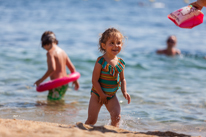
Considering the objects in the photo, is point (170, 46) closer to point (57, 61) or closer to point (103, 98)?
point (57, 61)

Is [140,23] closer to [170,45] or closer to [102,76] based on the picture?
[170,45]

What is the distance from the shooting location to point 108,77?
3828 mm

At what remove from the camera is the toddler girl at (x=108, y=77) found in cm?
379

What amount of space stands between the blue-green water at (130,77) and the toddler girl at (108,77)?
22cm

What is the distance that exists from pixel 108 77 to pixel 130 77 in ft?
15.4

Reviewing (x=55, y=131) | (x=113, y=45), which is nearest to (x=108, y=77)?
(x=113, y=45)

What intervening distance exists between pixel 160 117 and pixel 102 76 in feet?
5.75

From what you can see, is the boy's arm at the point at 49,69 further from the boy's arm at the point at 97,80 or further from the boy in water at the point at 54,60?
the boy's arm at the point at 97,80

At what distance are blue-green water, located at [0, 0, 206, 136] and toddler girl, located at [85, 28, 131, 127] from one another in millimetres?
218

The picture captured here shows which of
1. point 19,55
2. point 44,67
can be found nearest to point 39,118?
point 44,67

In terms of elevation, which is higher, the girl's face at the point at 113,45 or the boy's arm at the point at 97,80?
the girl's face at the point at 113,45

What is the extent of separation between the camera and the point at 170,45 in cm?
1134

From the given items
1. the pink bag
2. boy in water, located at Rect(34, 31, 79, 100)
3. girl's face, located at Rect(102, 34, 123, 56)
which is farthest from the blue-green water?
the pink bag

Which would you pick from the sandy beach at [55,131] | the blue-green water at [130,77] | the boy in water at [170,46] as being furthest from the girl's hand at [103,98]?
the boy in water at [170,46]
